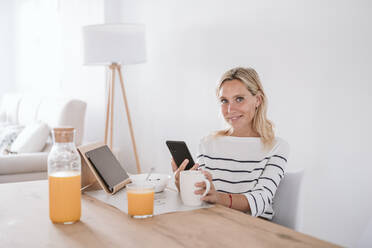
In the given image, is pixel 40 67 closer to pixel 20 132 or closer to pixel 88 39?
pixel 20 132

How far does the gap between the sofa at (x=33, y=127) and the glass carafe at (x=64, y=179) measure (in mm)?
2020

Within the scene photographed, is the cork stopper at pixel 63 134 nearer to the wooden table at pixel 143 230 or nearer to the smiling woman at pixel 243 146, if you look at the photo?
the wooden table at pixel 143 230

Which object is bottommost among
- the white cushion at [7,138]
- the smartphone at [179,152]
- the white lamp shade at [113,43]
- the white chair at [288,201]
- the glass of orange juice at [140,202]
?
the white cushion at [7,138]

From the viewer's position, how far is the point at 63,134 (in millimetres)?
954

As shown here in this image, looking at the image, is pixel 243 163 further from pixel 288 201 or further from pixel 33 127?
pixel 33 127

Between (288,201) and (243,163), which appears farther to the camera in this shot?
(243,163)

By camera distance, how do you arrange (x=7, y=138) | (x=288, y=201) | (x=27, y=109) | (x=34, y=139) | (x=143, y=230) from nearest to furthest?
(x=143, y=230) < (x=288, y=201) < (x=34, y=139) < (x=7, y=138) < (x=27, y=109)

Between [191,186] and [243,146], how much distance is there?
0.48 meters

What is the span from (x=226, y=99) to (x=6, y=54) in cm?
498

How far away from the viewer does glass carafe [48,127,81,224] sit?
94 cm

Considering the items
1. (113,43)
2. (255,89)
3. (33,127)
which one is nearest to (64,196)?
(255,89)

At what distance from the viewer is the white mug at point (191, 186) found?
113 cm

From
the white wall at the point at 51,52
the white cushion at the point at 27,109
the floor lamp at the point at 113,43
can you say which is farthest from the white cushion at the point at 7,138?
the floor lamp at the point at 113,43

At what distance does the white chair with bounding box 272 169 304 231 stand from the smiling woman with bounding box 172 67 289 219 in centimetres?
3
